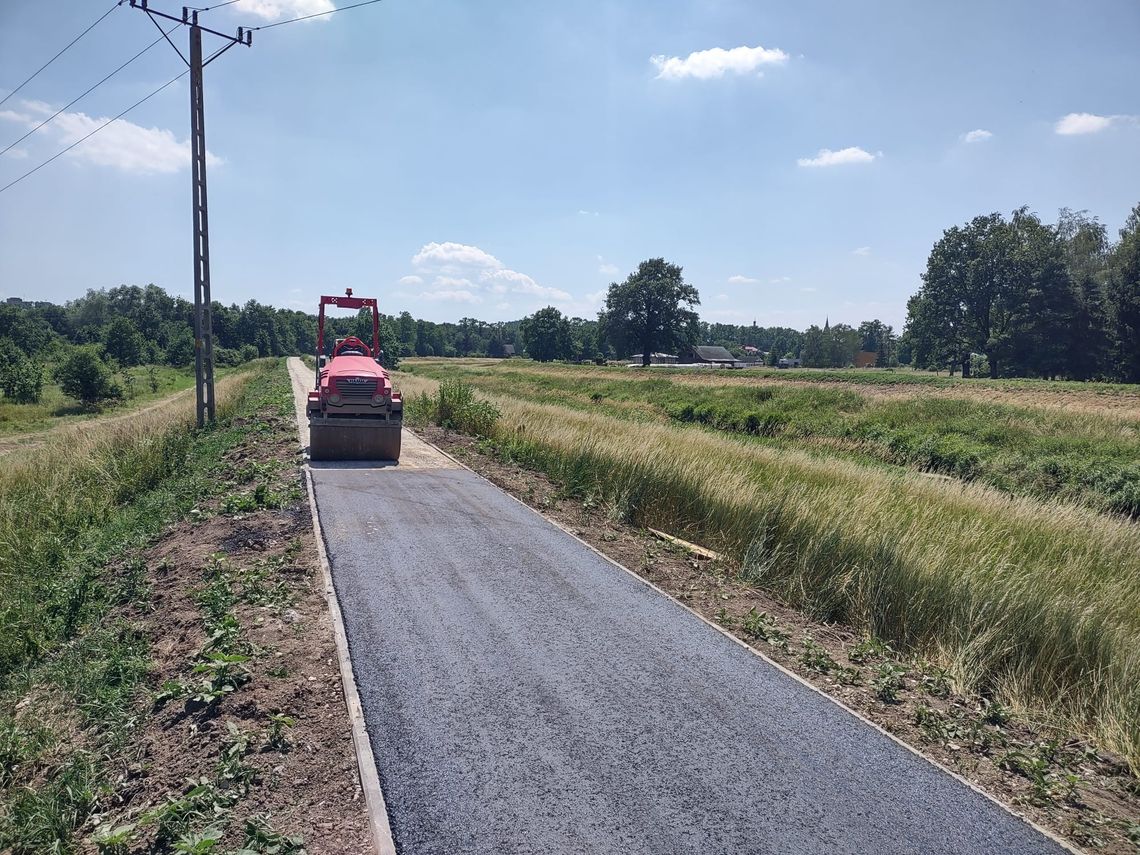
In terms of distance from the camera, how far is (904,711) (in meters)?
4.86

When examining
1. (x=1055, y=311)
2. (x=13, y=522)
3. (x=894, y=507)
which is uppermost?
A: (x=1055, y=311)

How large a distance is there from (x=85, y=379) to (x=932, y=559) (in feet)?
157

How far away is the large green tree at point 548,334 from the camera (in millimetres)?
106125

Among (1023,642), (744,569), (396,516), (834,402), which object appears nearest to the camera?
(1023,642)

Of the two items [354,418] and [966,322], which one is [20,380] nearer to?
[354,418]

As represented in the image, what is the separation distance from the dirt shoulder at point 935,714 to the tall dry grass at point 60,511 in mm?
5920

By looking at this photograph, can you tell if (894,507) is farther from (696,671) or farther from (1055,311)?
(1055,311)

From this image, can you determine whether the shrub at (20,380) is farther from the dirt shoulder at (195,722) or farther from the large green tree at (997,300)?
the large green tree at (997,300)

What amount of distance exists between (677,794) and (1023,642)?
3945 mm

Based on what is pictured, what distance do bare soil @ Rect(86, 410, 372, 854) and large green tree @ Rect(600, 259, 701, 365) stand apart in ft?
259

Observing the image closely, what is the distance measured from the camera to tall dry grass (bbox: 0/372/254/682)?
23.0 ft

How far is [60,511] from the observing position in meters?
11.2

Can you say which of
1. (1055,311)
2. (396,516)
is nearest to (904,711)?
(396,516)

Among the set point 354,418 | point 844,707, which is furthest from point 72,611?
point 844,707
